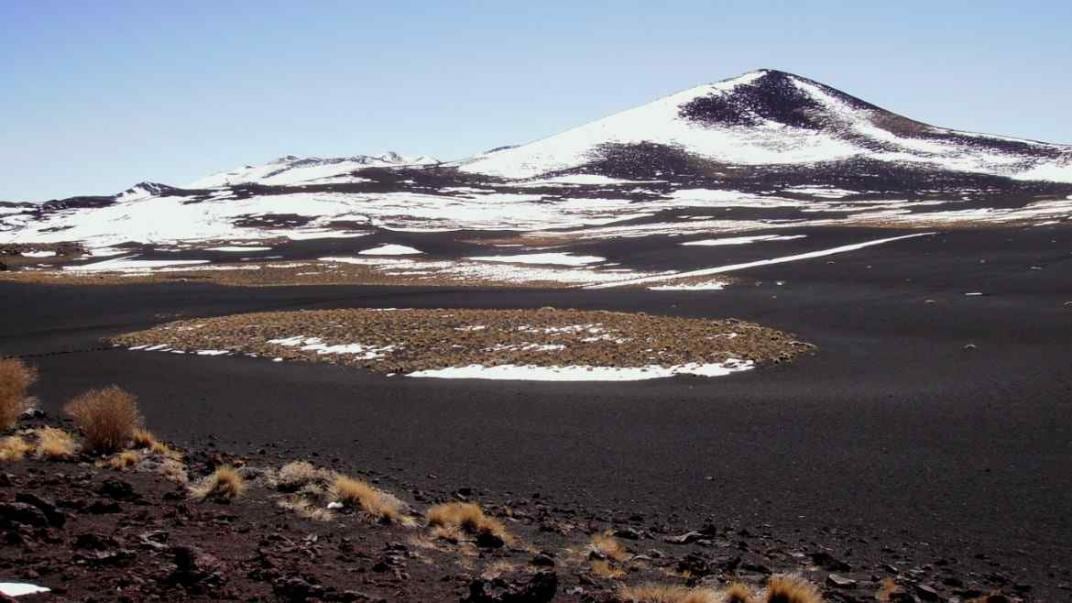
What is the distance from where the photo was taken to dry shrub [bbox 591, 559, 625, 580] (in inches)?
307

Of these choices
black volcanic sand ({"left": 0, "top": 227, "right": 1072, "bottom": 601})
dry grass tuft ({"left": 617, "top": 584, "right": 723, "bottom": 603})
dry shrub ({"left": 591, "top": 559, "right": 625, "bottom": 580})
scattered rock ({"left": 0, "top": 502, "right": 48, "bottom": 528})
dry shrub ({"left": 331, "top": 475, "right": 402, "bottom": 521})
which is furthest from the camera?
black volcanic sand ({"left": 0, "top": 227, "right": 1072, "bottom": 601})

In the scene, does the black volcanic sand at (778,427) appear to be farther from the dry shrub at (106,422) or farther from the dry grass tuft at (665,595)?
the dry grass tuft at (665,595)

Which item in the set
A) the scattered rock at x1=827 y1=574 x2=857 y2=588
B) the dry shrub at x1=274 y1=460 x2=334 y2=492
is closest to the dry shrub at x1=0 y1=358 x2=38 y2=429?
the dry shrub at x1=274 y1=460 x2=334 y2=492

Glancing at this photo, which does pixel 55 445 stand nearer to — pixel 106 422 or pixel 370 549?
pixel 106 422

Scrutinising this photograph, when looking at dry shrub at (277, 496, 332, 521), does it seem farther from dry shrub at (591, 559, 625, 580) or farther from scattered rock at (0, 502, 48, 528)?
dry shrub at (591, 559, 625, 580)

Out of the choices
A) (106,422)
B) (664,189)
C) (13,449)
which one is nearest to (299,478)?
(106,422)

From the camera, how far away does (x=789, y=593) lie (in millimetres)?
7086

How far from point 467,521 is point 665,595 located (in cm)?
306

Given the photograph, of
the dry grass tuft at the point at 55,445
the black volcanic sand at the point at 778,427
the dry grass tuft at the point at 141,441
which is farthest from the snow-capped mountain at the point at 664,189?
the dry grass tuft at the point at 55,445

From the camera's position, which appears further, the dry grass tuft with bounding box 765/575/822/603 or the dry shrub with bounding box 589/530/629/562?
the dry shrub with bounding box 589/530/629/562

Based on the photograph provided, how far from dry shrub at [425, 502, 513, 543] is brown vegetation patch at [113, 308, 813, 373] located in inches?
427

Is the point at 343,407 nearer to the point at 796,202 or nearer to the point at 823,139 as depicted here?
the point at 796,202

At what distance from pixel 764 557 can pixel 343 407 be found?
10.6 m

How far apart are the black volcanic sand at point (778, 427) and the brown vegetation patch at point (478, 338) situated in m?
1.36
